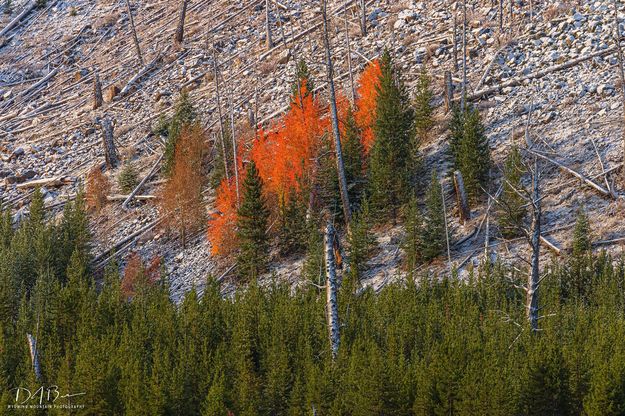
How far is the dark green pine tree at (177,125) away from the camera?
44688 mm

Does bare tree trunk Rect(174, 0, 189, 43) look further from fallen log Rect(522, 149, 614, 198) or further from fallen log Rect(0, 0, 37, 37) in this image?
fallen log Rect(522, 149, 614, 198)

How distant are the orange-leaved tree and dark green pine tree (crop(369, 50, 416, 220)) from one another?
29.8 ft

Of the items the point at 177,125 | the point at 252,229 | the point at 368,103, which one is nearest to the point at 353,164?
the point at 368,103

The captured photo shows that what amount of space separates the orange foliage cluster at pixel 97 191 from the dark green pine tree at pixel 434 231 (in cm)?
1998

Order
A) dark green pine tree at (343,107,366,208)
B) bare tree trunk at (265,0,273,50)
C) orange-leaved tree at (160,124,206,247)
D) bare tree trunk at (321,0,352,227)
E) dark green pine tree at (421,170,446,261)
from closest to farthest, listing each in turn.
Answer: dark green pine tree at (421,170,446,261)
bare tree trunk at (321,0,352,227)
dark green pine tree at (343,107,366,208)
orange-leaved tree at (160,124,206,247)
bare tree trunk at (265,0,273,50)

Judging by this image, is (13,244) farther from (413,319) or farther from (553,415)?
(553,415)

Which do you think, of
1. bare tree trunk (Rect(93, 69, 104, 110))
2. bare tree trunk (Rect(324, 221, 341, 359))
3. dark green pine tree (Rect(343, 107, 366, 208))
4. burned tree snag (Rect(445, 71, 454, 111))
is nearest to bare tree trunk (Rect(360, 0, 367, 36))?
burned tree snag (Rect(445, 71, 454, 111))

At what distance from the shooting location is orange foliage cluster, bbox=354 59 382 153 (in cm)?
4000

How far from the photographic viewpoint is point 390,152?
36188 mm

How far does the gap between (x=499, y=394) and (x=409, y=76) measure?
28359 mm

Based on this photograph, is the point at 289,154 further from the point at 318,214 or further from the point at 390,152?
the point at 390,152

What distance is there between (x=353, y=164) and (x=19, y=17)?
42350 mm

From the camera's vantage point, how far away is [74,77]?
6109 centimetres

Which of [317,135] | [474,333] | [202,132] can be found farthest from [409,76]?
[474,333]
